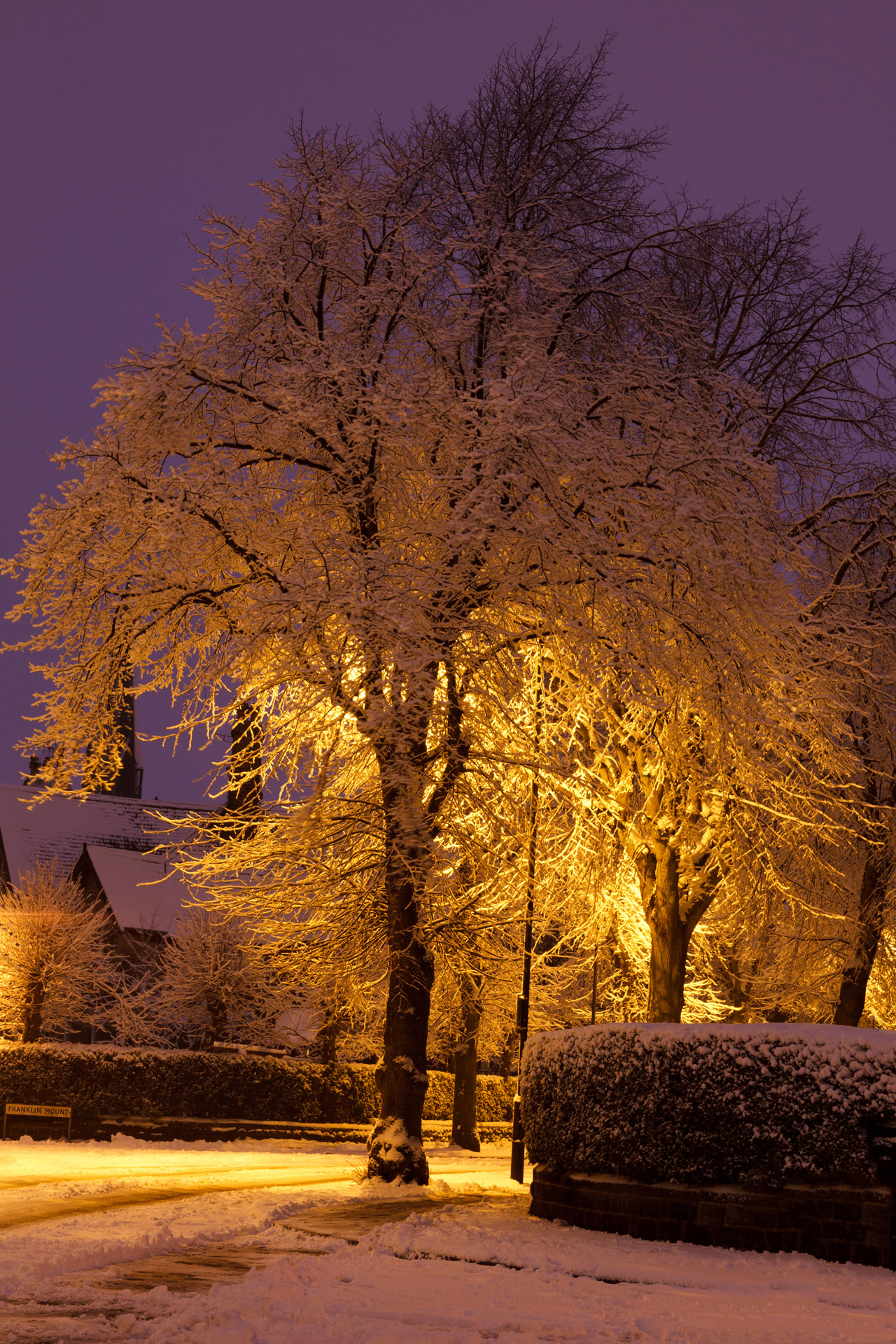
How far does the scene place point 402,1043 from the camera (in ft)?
47.2

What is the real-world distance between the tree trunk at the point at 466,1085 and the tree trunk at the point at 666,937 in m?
11.1

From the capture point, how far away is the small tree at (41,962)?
28438 millimetres

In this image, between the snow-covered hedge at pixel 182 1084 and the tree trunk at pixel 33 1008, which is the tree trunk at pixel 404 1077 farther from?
the tree trunk at pixel 33 1008

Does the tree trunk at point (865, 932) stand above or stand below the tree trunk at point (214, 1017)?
above

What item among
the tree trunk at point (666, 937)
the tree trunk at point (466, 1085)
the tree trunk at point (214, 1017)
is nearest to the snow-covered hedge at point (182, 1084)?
the tree trunk at point (214, 1017)

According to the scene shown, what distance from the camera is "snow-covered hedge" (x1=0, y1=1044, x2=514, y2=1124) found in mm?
26656

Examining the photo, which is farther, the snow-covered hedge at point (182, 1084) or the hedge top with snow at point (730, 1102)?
the snow-covered hedge at point (182, 1084)

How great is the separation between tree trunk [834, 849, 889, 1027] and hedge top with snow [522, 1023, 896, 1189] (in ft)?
39.0

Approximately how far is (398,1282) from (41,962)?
2239cm

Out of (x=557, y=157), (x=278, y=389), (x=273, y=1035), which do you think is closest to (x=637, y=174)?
(x=557, y=157)

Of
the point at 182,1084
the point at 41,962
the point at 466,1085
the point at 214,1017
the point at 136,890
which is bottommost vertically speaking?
the point at 182,1084

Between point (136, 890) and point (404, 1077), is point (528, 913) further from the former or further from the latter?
point (136, 890)

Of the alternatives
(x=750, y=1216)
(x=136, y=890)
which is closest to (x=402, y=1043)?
(x=750, y=1216)

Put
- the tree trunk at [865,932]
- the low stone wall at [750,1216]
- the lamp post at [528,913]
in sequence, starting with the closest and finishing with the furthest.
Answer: the low stone wall at [750,1216], the lamp post at [528,913], the tree trunk at [865,932]
